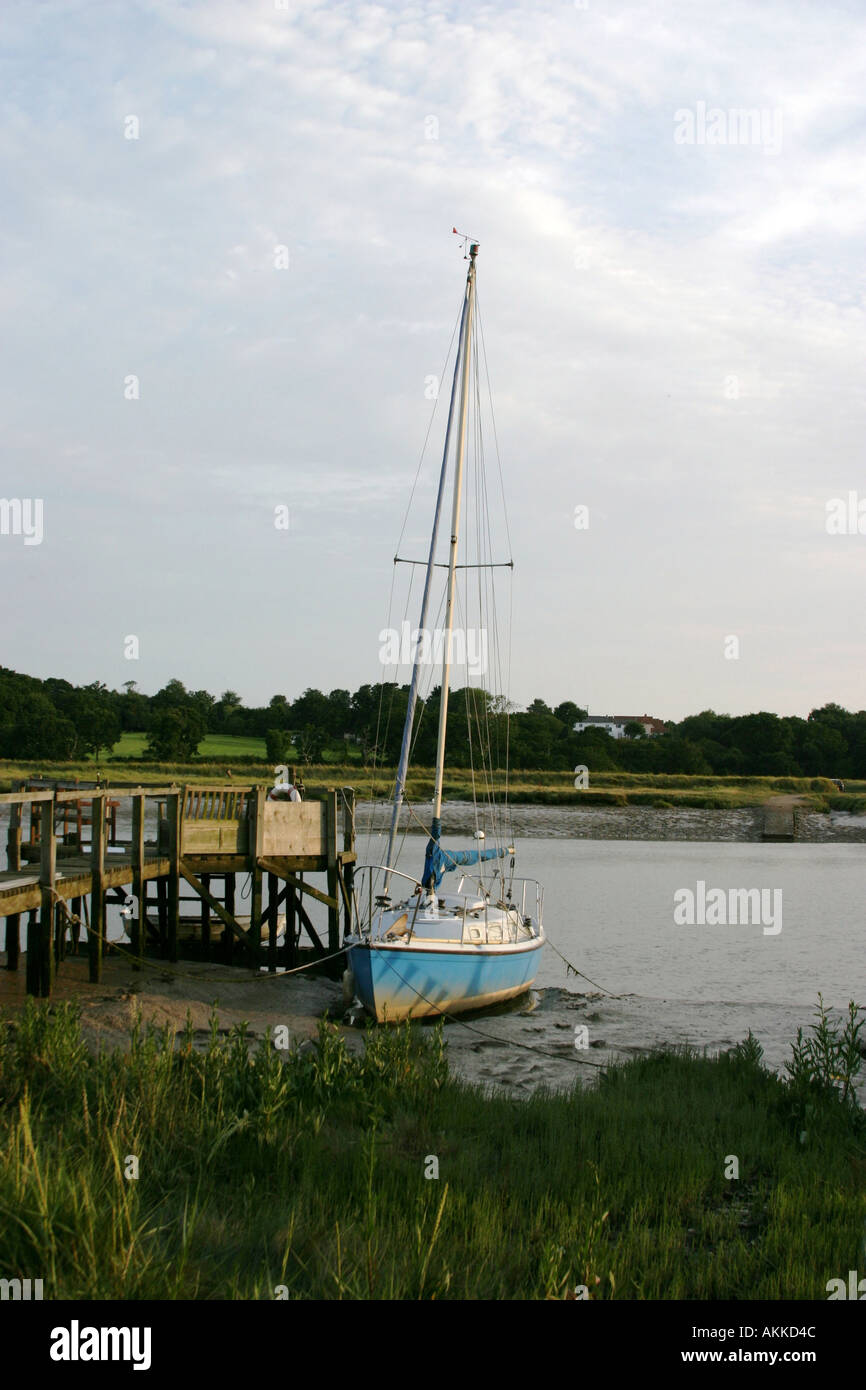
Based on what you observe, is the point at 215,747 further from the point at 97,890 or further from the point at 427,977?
the point at 427,977

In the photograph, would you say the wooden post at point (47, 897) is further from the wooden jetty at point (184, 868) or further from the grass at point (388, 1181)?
the grass at point (388, 1181)

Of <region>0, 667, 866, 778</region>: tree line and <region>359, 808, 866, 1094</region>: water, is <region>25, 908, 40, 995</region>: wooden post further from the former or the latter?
<region>0, 667, 866, 778</region>: tree line

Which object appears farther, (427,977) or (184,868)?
(184,868)

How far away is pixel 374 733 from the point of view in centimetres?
11106

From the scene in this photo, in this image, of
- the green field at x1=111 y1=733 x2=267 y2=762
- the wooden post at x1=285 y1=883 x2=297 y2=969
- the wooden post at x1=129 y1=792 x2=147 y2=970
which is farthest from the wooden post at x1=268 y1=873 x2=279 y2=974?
the green field at x1=111 y1=733 x2=267 y2=762

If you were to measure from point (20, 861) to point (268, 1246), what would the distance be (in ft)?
45.5

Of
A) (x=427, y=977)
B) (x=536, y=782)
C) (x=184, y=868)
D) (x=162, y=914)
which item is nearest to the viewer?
(x=427, y=977)

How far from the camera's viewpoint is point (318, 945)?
23109mm

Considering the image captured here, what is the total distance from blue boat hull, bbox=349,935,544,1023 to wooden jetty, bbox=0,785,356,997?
403 centimetres

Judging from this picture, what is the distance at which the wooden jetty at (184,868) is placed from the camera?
685 inches

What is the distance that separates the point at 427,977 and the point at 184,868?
5.94 metres

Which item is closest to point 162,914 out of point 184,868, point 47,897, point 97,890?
point 184,868

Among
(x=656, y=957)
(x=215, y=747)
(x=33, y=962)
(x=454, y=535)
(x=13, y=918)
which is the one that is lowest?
(x=656, y=957)
